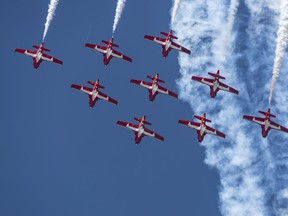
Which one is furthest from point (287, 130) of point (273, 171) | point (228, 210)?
point (228, 210)

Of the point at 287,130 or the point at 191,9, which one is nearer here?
the point at 287,130

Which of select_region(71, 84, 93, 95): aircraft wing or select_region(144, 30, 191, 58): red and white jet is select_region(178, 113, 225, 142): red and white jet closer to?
select_region(144, 30, 191, 58): red and white jet

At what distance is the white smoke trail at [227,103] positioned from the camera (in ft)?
488

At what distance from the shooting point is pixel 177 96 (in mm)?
147875

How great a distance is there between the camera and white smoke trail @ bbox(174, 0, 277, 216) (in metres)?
149

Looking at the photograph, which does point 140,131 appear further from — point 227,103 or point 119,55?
point 227,103

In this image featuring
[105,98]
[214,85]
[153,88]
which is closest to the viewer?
[214,85]

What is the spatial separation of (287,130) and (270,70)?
34.8 feet

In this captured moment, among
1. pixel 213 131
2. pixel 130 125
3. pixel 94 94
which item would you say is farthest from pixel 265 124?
pixel 94 94

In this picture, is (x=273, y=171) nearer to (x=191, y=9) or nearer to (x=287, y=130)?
(x=287, y=130)

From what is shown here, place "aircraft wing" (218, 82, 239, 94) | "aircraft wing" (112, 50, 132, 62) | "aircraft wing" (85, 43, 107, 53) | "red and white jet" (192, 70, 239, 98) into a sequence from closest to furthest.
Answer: "red and white jet" (192, 70, 239, 98)
"aircraft wing" (218, 82, 239, 94)
"aircraft wing" (85, 43, 107, 53)
"aircraft wing" (112, 50, 132, 62)

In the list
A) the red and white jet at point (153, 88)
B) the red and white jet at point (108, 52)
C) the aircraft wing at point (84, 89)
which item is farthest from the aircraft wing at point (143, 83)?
the aircraft wing at point (84, 89)

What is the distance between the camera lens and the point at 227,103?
153625 millimetres

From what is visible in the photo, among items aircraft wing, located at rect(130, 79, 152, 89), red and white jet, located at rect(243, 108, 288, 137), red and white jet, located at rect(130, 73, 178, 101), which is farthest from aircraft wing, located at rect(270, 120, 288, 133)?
aircraft wing, located at rect(130, 79, 152, 89)
